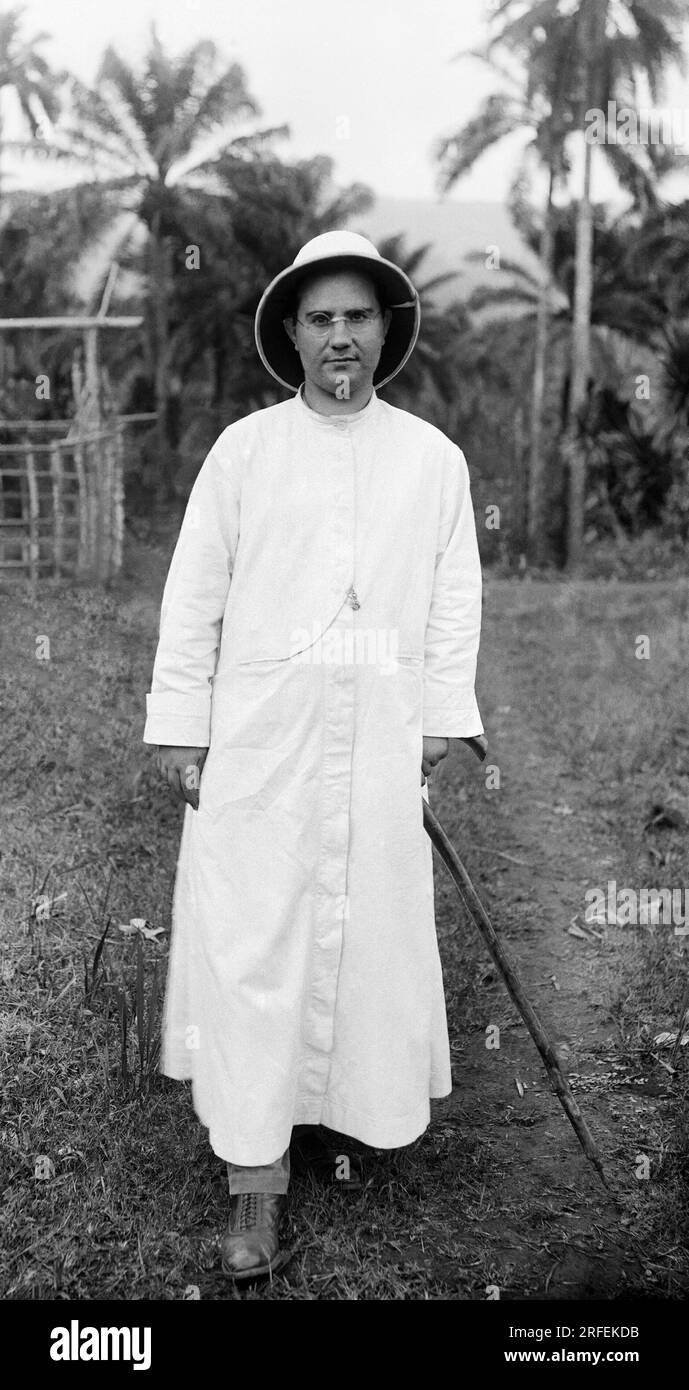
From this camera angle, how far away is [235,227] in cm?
2289

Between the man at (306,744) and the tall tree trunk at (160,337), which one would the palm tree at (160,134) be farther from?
the man at (306,744)

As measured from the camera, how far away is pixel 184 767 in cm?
285

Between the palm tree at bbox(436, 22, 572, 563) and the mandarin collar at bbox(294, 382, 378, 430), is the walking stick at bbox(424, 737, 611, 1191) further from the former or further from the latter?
the palm tree at bbox(436, 22, 572, 563)

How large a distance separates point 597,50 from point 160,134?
786cm

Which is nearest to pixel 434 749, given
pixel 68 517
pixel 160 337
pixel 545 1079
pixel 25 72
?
pixel 545 1079

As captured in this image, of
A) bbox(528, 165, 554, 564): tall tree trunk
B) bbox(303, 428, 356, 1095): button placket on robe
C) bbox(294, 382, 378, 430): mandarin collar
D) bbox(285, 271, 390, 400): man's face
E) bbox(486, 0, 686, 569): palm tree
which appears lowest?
bbox(528, 165, 554, 564): tall tree trunk

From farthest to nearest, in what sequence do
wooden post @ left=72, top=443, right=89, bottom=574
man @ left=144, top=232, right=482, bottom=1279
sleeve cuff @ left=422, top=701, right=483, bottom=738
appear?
wooden post @ left=72, top=443, right=89, bottom=574
sleeve cuff @ left=422, top=701, right=483, bottom=738
man @ left=144, top=232, right=482, bottom=1279

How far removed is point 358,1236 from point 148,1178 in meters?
0.54

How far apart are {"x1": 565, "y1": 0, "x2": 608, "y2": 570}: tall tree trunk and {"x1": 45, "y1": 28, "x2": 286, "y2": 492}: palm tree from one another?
18.2ft

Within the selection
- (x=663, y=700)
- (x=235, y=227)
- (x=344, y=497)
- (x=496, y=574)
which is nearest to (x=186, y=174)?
(x=235, y=227)

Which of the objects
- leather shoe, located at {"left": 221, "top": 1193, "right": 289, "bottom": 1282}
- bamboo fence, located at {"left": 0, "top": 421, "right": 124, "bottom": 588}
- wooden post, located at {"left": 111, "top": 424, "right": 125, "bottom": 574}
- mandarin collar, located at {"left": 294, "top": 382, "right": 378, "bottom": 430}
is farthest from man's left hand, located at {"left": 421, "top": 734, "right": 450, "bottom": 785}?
wooden post, located at {"left": 111, "top": 424, "right": 125, "bottom": 574}

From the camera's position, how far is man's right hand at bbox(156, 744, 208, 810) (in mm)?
2850

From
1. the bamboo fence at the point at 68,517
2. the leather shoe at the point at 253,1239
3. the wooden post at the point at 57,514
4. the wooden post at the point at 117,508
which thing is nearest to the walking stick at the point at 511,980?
the leather shoe at the point at 253,1239
